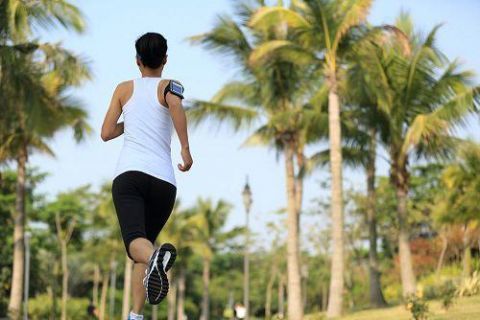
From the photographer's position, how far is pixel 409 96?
82.8 feet

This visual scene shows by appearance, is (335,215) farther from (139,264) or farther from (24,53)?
(139,264)

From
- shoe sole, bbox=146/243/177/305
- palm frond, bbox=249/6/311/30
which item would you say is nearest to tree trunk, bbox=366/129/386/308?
palm frond, bbox=249/6/311/30

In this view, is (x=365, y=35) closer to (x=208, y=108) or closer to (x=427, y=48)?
(x=427, y=48)

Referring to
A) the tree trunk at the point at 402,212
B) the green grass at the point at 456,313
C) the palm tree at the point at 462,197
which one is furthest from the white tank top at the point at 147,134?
the palm tree at the point at 462,197

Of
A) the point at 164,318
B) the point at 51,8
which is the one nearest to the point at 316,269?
the point at 164,318

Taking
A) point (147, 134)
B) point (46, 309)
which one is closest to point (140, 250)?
point (147, 134)

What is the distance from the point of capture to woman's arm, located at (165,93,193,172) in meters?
4.52

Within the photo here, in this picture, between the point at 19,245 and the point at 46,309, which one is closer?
the point at 19,245

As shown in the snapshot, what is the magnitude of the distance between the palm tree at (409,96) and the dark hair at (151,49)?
20055 mm

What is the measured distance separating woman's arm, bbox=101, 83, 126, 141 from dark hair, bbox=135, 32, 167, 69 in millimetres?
194

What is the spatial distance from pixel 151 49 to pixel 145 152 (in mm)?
549

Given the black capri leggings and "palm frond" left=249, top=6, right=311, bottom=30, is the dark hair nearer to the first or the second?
the black capri leggings

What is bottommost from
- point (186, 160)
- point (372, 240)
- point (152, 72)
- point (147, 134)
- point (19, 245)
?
point (186, 160)

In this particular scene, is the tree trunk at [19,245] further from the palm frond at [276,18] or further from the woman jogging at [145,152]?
the woman jogging at [145,152]
